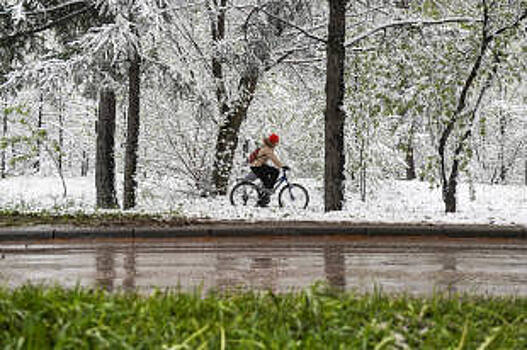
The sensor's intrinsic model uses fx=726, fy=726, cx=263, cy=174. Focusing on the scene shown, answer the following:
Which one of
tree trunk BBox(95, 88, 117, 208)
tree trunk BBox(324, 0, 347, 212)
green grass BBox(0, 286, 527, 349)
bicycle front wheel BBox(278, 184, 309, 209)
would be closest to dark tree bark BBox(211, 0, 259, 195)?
bicycle front wheel BBox(278, 184, 309, 209)

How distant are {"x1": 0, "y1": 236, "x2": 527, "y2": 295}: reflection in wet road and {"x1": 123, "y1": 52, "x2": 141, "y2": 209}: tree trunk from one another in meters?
6.91

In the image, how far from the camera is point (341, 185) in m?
15.5

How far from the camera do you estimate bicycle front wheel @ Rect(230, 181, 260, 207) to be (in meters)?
17.3

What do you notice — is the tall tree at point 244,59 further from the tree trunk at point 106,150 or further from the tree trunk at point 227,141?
the tree trunk at point 106,150

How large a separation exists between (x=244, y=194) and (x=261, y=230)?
5542 millimetres

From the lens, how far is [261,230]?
39.4ft

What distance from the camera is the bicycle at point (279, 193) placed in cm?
1730

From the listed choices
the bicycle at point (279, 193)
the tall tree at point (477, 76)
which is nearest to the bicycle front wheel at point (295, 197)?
the bicycle at point (279, 193)

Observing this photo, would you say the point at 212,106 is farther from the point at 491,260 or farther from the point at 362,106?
the point at 491,260

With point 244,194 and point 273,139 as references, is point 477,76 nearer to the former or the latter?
point 273,139

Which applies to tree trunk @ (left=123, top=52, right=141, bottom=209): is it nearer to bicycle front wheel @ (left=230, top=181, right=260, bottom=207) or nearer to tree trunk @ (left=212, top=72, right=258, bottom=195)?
tree trunk @ (left=212, top=72, right=258, bottom=195)

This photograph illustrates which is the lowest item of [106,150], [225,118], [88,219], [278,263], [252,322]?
[278,263]

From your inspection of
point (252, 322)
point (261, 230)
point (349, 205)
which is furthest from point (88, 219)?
point (252, 322)

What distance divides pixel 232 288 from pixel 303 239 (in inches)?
198
